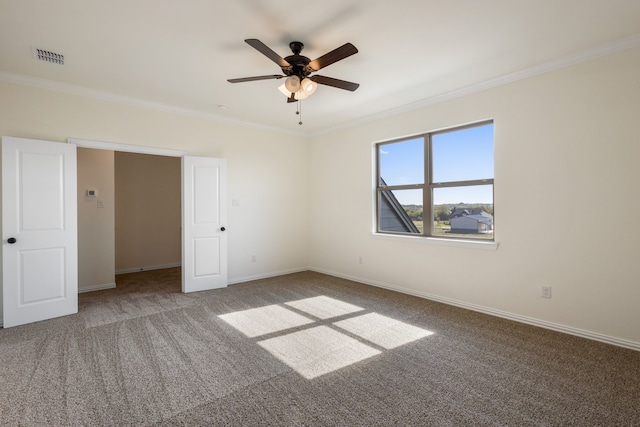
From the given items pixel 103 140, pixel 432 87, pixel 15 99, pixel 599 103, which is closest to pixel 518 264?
pixel 599 103

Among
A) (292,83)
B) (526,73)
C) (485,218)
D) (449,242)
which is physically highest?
(526,73)

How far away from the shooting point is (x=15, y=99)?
3.38 meters

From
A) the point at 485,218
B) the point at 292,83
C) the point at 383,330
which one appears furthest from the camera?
the point at 485,218

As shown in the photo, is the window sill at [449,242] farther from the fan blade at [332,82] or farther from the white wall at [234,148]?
the fan blade at [332,82]

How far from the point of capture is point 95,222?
15.5 feet

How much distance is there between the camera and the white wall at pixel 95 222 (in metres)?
4.60

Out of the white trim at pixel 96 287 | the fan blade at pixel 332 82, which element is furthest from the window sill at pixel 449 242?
the white trim at pixel 96 287

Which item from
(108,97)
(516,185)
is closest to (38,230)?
(108,97)

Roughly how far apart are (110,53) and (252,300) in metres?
3.16

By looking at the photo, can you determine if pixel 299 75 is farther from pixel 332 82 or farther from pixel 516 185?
pixel 516 185

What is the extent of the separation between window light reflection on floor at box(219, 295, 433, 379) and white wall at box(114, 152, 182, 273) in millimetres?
3633

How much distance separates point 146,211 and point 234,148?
Answer: 266 cm

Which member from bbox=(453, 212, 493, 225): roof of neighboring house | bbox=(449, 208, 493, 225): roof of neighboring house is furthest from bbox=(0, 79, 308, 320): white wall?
bbox=(453, 212, 493, 225): roof of neighboring house

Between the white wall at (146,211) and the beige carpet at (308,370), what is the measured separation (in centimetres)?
271
